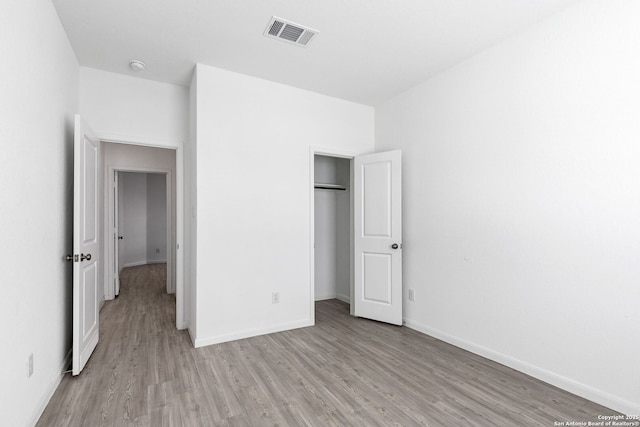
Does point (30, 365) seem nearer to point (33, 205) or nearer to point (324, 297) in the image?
point (33, 205)

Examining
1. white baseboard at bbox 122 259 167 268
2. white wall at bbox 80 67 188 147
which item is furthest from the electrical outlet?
white baseboard at bbox 122 259 167 268

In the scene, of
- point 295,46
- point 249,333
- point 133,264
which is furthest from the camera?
point 133,264

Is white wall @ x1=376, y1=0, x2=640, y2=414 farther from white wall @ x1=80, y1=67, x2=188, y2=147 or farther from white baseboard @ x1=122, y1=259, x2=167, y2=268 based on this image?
white baseboard @ x1=122, y1=259, x2=167, y2=268

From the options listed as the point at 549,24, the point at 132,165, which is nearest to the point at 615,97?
the point at 549,24

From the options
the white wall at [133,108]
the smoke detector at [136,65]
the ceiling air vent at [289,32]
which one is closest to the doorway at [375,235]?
the ceiling air vent at [289,32]

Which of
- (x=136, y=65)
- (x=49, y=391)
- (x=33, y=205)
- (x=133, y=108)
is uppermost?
(x=136, y=65)

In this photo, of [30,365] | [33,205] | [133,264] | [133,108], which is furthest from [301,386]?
[133,264]

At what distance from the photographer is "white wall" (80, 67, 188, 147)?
325 centimetres

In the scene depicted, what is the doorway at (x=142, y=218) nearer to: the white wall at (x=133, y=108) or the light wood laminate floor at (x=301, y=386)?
the white wall at (x=133, y=108)

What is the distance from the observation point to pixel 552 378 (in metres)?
2.38

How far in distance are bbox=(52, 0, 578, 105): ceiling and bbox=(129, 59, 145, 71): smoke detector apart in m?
0.06

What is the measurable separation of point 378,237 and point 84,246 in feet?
9.65

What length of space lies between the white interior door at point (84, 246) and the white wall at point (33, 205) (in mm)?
109

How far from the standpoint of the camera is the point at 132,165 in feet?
16.6
